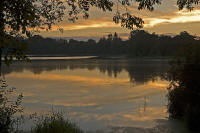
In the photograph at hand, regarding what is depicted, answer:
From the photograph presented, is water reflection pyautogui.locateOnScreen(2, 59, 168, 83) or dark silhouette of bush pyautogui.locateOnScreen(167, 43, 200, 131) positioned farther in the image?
water reflection pyautogui.locateOnScreen(2, 59, 168, 83)

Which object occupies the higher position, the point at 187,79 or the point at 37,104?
the point at 187,79

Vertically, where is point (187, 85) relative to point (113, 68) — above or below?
above

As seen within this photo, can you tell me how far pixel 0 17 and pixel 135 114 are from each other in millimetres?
10043

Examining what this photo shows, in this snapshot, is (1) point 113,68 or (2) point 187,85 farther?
(1) point 113,68

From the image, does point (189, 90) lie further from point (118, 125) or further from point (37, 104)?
point (37, 104)

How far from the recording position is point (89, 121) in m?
11.8

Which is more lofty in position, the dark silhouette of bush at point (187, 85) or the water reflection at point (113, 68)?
the dark silhouette of bush at point (187, 85)

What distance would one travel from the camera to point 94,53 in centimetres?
15150

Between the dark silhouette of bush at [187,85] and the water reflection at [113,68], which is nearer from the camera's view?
the dark silhouette of bush at [187,85]

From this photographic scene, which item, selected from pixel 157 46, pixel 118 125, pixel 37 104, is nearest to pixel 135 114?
pixel 118 125

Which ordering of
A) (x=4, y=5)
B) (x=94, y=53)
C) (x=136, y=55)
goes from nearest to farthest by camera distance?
(x=4, y=5), (x=136, y=55), (x=94, y=53)

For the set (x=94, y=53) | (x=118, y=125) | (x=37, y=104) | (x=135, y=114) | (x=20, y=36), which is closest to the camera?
(x=20, y=36)

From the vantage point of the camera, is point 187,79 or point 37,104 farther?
point 37,104

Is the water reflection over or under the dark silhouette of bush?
under
